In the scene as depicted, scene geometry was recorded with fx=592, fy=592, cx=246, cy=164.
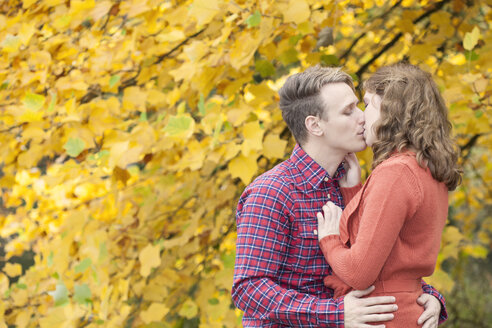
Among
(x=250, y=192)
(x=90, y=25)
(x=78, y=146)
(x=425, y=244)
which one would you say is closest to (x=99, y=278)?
(x=78, y=146)

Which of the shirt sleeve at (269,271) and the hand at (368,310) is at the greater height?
the shirt sleeve at (269,271)

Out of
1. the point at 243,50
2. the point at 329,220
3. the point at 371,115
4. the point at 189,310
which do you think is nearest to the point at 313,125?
the point at 371,115

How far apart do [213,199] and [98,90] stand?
74cm

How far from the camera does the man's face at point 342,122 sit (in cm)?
183

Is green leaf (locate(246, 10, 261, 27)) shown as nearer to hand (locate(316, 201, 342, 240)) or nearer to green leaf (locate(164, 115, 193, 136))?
green leaf (locate(164, 115, 193, 136))

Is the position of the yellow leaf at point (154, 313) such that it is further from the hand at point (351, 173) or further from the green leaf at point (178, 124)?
the hand at point (351, 173)

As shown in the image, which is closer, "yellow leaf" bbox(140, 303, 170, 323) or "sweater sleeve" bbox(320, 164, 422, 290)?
"sweater sleeve" bbox(320, 164, 422, 290)

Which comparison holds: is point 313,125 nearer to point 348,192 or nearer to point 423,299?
point 348,192

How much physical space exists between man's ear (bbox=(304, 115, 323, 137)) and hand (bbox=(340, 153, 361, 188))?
18cm

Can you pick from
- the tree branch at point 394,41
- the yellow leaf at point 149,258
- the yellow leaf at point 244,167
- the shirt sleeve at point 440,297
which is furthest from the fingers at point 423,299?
the tree branch at point 394,41

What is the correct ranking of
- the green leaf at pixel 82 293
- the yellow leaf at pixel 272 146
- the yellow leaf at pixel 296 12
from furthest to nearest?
the green leaf at pixel 82 293 → the yellow leaf at pixel 272 146 → the yellow leaf at pixel 296 12

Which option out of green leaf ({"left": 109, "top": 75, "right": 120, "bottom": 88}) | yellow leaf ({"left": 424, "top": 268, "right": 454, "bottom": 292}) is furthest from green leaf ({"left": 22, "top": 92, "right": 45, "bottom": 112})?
yellow leaf ({"left": 424, "top": 268, "right": 454, "bottom": 292})

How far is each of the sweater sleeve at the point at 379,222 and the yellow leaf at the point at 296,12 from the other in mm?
665

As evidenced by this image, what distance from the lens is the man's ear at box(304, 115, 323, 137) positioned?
185 cm
